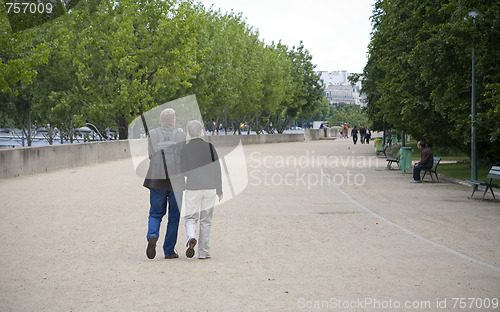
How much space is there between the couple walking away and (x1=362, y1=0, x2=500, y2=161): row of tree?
32.1 ft

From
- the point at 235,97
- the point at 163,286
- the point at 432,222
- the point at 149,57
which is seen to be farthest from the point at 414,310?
the point at 235,97

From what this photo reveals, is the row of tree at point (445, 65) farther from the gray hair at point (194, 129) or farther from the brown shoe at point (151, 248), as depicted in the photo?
the brown shoe at point (151, 248)

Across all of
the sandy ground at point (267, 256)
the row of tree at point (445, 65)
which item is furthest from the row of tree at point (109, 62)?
the sandy ground at point (267, 256)

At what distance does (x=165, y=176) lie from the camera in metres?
9.26

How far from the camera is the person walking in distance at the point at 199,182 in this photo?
923 cm

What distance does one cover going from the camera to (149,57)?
4816cm

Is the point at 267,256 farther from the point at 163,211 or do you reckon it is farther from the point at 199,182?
the point at 163,211

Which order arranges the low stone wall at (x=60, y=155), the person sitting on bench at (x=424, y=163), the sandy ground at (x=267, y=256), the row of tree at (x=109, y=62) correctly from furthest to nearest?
the row of tree at (x=109, y=62) → the low stone wall at (x=60, y=155) → the person sitting on bench at (x=424, y=163) → the sandy ground at (x=267, y=256)

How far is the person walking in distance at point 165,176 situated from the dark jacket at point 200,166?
0.10 m

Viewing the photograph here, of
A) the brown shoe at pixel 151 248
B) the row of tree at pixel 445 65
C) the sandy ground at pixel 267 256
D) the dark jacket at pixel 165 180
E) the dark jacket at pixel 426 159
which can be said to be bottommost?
the sandy ground at pixel 267 256

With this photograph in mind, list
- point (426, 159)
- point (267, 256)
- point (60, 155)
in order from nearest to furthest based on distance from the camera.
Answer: point (267, 256) < point (426, 159) < point (60, 155)

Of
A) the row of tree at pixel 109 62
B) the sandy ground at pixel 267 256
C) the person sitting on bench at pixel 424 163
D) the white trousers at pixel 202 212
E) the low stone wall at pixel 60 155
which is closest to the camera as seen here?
the sandy ground at pixel 267 256

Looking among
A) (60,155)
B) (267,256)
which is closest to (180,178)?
(267,256)

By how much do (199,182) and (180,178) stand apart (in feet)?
0.84
